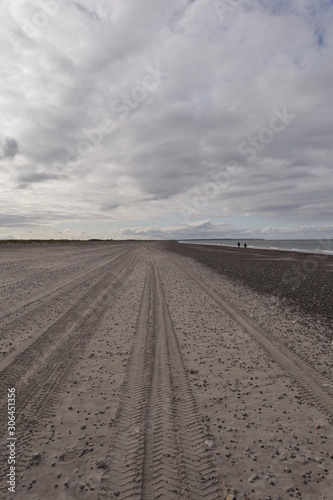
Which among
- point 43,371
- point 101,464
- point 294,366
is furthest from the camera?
point 294,366

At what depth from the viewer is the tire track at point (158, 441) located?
3.20 m

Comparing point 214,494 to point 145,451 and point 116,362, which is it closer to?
point 145,451

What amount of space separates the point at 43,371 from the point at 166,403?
2.68 m

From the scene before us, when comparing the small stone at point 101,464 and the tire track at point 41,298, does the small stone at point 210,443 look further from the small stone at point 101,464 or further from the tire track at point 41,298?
the tire track at point 41,298

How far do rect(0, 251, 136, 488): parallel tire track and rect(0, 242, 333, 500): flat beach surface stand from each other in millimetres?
24

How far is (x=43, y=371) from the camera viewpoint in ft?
19.0

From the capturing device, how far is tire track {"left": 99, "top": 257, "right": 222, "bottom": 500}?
3.20 metres

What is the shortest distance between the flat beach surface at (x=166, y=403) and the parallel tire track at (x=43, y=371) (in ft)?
0.08

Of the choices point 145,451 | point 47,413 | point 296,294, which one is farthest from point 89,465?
point 296,294

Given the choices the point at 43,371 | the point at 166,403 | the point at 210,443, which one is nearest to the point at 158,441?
the point at 210,443

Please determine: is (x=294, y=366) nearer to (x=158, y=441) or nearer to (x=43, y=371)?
(x=158, y=441)

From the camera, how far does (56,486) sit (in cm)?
321

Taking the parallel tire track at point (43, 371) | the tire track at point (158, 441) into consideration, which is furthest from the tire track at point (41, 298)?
the tire track at point (158, 441)

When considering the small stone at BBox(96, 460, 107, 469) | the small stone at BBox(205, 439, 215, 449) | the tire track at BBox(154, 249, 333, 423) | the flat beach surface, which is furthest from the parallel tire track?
the tire track at BBox(154, 249, 333, 423)
